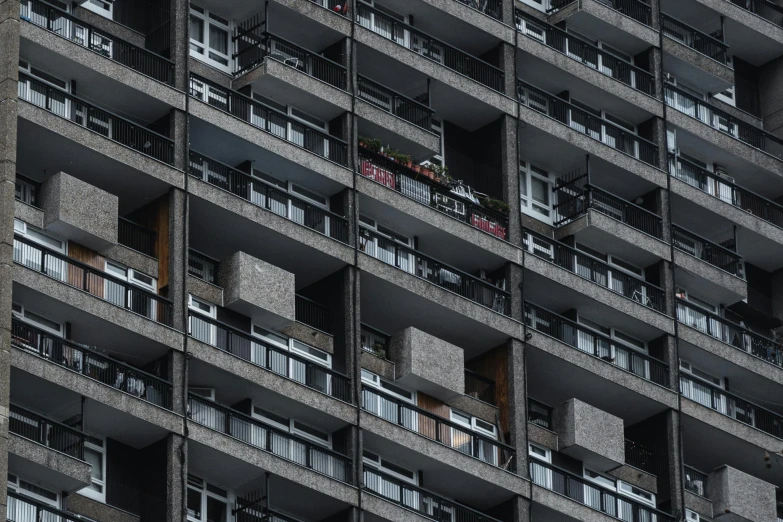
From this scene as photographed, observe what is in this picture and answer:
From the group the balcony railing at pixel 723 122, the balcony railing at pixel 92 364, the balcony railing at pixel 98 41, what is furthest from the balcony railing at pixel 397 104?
the balcony railing at pixel 92 364

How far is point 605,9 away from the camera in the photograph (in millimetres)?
87125

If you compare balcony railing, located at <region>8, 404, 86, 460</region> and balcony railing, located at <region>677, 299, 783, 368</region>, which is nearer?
balcony railing, located at <region>8, 404, 86, 460</region>

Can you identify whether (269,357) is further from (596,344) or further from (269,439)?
(596,344)

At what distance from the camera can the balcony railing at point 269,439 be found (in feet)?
230

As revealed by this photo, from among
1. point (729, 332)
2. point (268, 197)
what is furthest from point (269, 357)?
point (729, 332)

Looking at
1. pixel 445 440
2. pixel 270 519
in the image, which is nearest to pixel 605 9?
pixel 445 440

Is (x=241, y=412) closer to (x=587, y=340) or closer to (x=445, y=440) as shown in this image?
(x=445, y=440)

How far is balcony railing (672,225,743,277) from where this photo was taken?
87.0m

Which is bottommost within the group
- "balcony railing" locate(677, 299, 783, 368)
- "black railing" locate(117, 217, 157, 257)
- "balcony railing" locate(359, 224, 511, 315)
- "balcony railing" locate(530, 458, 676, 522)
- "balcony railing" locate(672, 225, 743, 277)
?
"balcony railing" locate(530, 458, 676, 522)

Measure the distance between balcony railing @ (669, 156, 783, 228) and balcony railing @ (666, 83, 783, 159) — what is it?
1.84m

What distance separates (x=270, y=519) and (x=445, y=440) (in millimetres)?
7184

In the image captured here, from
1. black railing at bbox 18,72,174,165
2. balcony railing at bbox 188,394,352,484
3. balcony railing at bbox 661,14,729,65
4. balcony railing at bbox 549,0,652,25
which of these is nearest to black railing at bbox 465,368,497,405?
balcony railing at bbox 188,394,352,484

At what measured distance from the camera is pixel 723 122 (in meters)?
91.5

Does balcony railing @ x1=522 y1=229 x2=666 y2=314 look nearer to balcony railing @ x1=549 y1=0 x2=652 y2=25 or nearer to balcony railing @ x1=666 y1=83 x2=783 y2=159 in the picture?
balcony railing @ x1=666 y1=83 x2=783 y2=159
